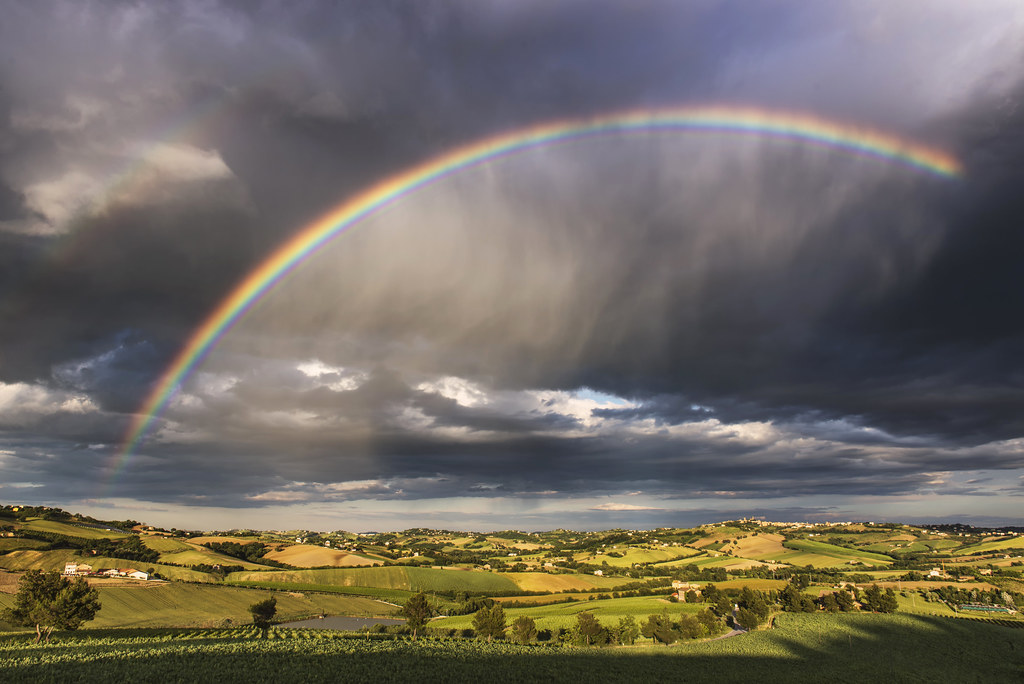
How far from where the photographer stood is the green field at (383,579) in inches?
6885

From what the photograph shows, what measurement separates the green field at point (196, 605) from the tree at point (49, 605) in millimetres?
19019

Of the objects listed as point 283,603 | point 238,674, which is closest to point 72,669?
point 238,674

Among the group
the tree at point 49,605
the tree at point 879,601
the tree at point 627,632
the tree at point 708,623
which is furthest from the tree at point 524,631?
the tree at point 879,601

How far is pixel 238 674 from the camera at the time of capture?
42.3 metres

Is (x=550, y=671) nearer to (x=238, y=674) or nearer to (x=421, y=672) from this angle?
(x=421, y=672)

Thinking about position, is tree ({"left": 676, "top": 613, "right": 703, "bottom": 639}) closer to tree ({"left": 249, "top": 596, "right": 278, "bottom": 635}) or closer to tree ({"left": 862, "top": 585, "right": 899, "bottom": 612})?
tree ({"left": 862, "top": 585, "right": 899, "bottom": 612})

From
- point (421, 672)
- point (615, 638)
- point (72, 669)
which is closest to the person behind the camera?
point (72, 669)

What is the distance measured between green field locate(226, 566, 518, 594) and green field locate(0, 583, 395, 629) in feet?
74.7

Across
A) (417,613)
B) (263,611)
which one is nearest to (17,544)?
(263,611)

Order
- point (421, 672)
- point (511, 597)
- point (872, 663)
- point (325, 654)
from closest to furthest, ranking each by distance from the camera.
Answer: point (421, 672) < point (325, 654) < point (872, 663) < point (511, 597)

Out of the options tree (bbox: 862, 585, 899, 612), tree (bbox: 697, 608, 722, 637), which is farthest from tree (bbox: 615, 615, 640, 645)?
tree (bbox: 862, 585, 899, 612)

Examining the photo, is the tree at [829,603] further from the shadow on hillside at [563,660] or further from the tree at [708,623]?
the tree at [708,623]

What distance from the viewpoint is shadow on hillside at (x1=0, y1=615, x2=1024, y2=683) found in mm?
43781

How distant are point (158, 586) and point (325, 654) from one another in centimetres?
10492
